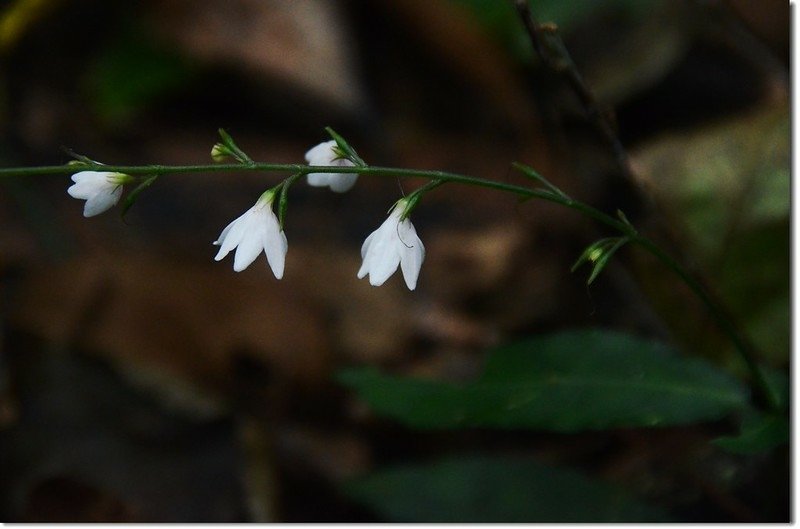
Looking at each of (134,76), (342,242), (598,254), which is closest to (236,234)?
(598,254)

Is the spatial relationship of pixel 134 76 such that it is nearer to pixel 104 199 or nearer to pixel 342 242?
pixel 342 242

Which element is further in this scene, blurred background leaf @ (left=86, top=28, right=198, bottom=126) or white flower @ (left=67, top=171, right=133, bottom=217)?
blurred background leaf @ (left=86, top=28, right=198, bottom=126)

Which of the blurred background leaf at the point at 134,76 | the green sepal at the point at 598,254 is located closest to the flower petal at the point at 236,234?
the green sepal at the point at 598,254

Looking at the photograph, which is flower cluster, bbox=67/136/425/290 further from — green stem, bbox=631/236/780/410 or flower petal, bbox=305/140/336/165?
green stem, bbox=631/236/780/410

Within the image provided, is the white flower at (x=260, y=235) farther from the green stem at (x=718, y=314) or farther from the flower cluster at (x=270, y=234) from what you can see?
the green stem at (x=718, y=314)

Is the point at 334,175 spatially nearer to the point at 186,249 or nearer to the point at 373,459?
the point at 373,459

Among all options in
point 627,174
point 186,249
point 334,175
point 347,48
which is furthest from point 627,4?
point 334,175

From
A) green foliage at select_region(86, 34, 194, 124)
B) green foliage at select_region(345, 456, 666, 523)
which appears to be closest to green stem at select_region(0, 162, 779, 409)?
green foliage at select_region(345, 456, 666, 523)
